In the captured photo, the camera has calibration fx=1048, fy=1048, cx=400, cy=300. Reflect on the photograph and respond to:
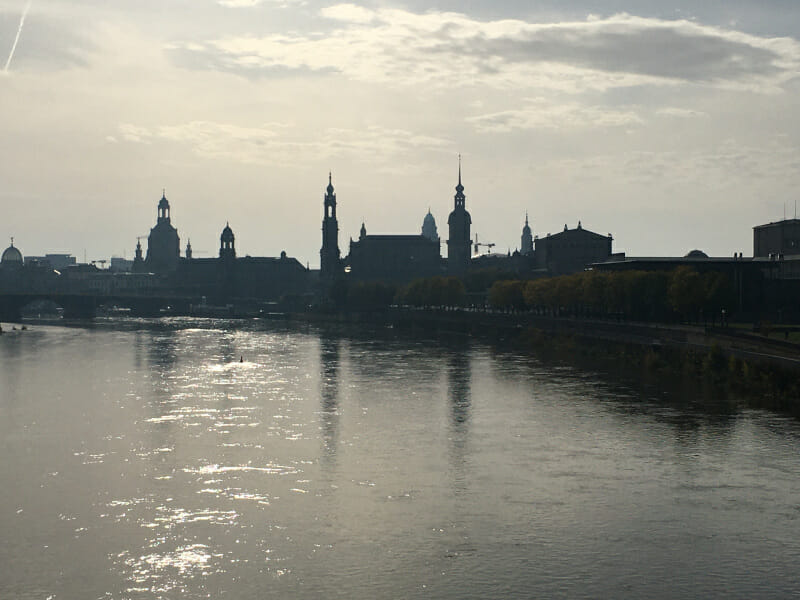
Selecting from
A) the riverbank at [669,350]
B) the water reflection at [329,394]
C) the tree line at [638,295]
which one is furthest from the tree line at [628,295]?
the water reflection at [329,394]

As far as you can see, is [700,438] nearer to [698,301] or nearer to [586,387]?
[586,387]

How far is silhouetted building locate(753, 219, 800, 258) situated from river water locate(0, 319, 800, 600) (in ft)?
312

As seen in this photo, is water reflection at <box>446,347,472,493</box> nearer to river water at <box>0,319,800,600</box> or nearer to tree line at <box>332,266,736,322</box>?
river water at <box>0,319,800,600</box>

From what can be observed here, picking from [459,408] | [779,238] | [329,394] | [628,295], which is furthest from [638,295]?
[779,238]

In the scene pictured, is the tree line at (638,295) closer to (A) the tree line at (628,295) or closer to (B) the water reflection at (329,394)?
(A) the tree line at (628,295)

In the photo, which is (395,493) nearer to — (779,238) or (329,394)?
(329,394)

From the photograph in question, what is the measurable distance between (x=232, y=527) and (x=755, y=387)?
43.6m

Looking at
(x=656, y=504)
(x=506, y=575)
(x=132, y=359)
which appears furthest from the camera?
(x=132, y=359)

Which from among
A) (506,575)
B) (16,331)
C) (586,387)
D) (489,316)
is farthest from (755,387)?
(16,331)

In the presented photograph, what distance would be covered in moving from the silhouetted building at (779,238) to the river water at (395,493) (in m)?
95.1

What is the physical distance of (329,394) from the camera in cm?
7625

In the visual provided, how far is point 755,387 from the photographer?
7012 centimetres

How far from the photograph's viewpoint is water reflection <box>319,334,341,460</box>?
55.9 metres

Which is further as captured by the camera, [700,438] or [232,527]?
[700,438]
